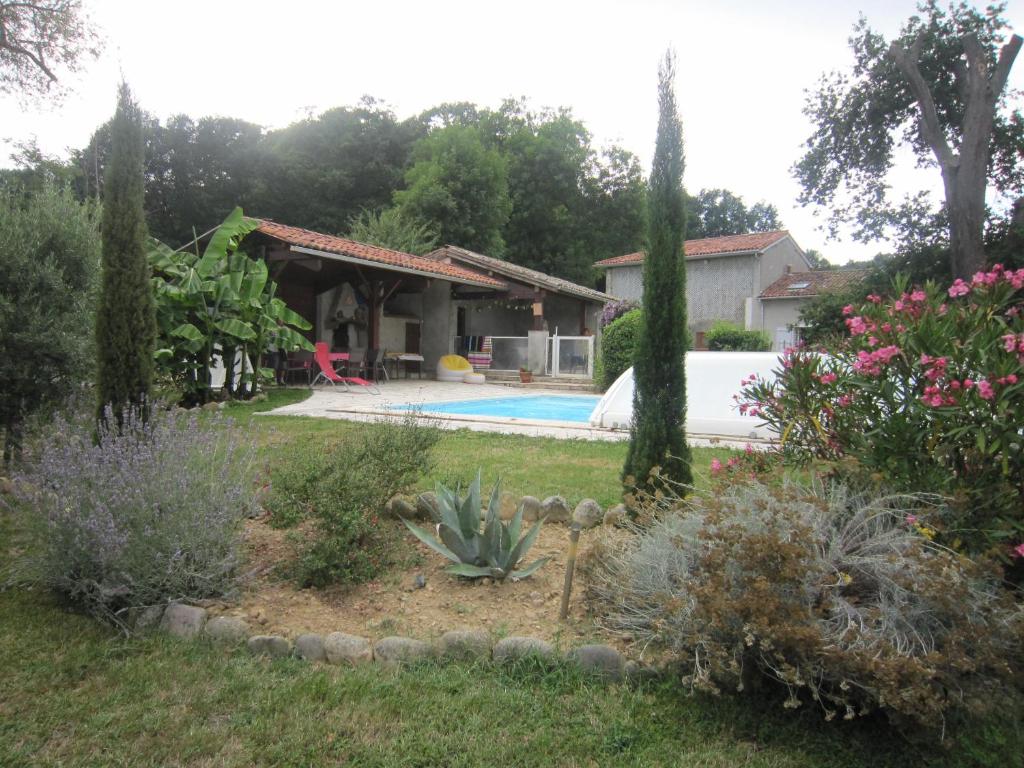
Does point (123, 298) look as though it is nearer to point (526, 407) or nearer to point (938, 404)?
point (938, 404)

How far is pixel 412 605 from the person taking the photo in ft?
11.6

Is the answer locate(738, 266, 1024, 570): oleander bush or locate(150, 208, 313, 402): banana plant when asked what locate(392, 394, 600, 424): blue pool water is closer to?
locate(150, 208, 313, 402): banana plant

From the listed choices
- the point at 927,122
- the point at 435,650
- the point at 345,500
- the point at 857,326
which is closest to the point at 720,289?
the point at 927,122

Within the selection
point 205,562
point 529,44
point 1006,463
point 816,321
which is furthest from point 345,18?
point 816,321

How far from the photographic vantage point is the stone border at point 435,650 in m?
2.89

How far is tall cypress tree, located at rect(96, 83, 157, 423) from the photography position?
503 centimetres

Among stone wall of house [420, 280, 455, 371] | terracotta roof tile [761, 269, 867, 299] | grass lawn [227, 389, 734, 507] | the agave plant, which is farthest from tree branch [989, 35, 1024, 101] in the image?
the agave plant

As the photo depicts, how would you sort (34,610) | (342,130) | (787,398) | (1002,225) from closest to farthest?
(34,610)
(787,398)
(1002,225)
(342,130)

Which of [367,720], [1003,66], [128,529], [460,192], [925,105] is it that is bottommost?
[367,720]

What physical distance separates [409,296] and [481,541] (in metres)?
21.7

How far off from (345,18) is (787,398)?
5.99 meters

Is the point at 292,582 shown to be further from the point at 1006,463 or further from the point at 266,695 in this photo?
the point at 1006,463

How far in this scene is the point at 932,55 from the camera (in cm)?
1914

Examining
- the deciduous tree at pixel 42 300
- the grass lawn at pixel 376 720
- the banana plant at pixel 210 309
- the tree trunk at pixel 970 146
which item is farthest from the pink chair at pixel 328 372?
the tree trunk at pixel 970 146
